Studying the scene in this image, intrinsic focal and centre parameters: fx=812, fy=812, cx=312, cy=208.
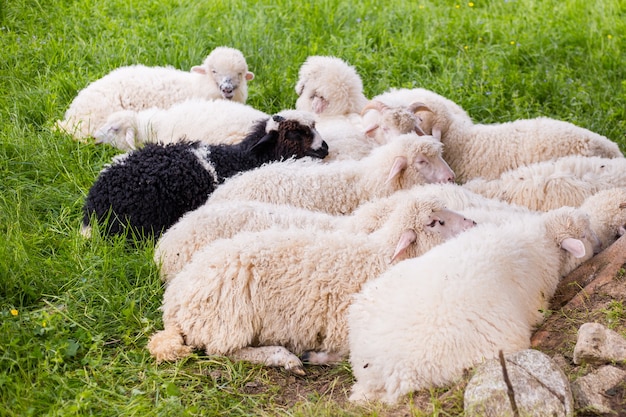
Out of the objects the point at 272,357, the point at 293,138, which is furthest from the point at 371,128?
the point at 272,357

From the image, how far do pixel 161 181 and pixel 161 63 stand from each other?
3286 millimetres

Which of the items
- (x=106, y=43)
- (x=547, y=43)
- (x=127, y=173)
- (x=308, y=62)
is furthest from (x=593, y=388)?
(x=106, y=43)

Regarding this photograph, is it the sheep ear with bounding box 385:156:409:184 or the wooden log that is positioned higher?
the sheep ear with bounding box 385:156:409:184

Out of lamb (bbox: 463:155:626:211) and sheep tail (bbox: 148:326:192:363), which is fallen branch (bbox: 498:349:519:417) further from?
lamb (bbox: 463:155:626:211)

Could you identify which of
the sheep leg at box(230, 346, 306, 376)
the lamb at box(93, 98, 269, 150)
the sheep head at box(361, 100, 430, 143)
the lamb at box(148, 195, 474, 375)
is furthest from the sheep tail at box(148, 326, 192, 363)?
the sheep head at box(361, 100, 430, 143)

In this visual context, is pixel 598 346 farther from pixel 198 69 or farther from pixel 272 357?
pixel 198 69

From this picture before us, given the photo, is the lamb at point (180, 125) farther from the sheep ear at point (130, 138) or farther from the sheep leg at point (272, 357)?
the sheep leg at point (272, 357)

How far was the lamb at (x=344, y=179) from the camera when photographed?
5.85m

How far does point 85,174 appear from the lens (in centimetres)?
665

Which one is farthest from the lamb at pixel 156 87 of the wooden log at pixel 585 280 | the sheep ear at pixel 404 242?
the wooden log at pixel 585 280

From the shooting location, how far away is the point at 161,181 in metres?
5.80

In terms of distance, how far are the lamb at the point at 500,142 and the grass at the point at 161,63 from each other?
934 mm

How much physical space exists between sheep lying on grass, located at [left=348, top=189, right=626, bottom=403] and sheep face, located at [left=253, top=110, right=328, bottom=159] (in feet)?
7.12

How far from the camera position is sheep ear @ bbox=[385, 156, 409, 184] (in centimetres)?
582
